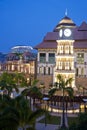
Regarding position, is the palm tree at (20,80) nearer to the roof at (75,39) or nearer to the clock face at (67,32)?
the roof at (75,39)

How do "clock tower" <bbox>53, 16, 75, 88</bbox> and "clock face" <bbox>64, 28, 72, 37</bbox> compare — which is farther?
"clock face" <bbox>64, 28, 72, 37</bbox>

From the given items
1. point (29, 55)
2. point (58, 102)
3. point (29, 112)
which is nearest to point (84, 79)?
point (58, 102)

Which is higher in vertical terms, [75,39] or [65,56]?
[75,39]

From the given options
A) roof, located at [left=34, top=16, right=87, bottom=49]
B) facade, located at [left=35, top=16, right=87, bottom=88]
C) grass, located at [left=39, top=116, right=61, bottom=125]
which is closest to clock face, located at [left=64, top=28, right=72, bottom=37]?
facade, located at [left=35, top=16, right=87, bottom=88]

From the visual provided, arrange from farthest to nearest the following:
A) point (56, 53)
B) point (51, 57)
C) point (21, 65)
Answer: point (21, 65) → point (51, 57) → point (56, 53)

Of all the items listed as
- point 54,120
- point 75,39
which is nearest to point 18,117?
point 54,120

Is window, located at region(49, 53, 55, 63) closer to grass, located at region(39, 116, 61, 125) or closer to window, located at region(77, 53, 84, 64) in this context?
window, located at region(77, 53, 84, 64)

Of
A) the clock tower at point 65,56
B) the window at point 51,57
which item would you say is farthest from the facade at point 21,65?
the clock tower at point 65,56

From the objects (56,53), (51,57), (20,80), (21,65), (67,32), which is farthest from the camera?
(21,65)

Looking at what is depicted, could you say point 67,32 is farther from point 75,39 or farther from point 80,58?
point 75,39

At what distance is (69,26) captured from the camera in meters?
67.3

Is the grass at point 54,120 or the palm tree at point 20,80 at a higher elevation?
the palm tree at point 20,80

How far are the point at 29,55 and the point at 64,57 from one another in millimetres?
50482

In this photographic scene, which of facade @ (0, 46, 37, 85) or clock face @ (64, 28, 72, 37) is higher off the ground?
clock face @ (64, 28, 72, 37)
